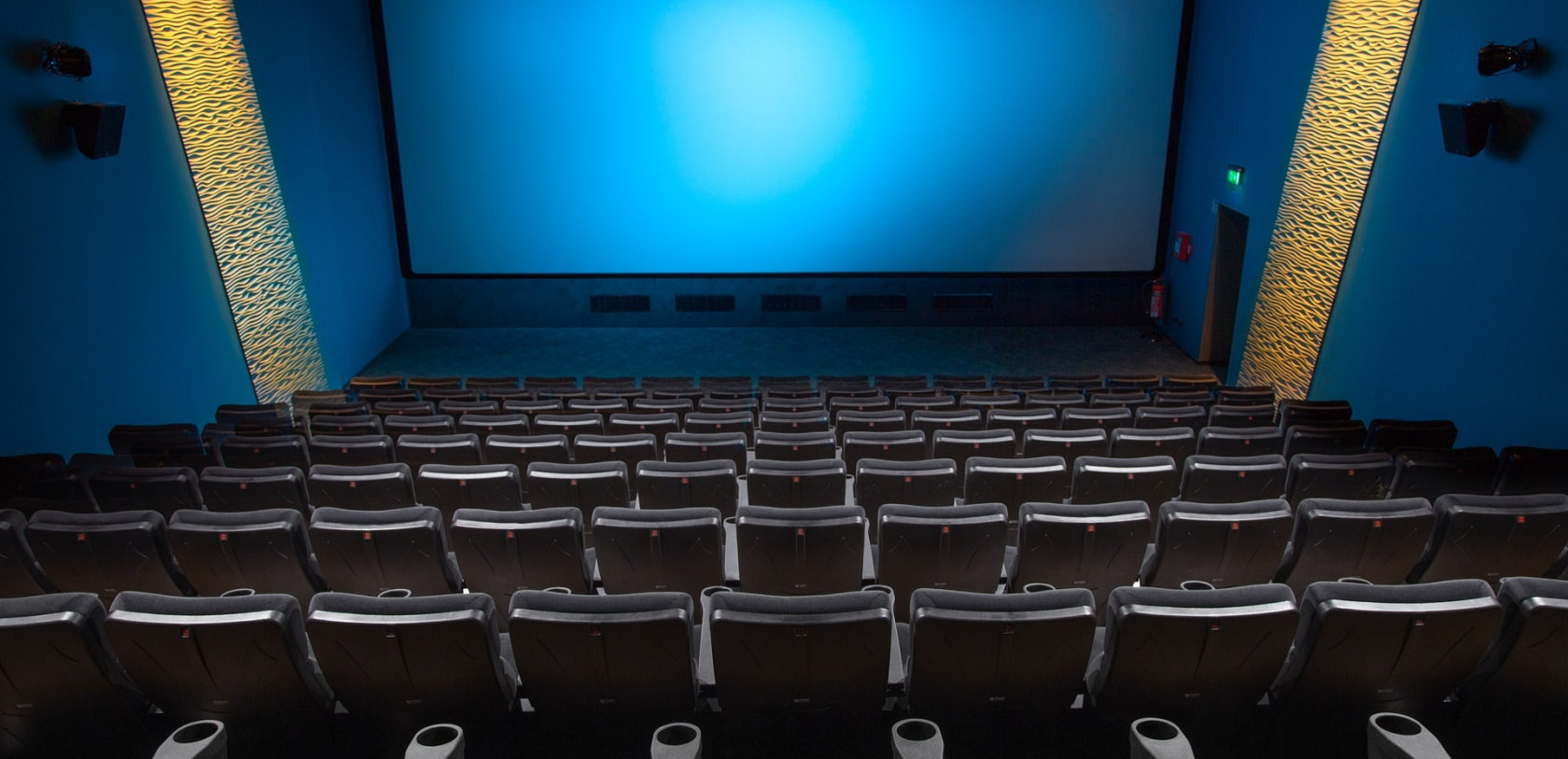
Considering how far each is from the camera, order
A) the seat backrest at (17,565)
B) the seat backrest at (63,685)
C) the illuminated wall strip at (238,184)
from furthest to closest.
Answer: the illuminated wall strip at (238,184) < the seat backrest at (17,565) < the seat backrest at (63,685)

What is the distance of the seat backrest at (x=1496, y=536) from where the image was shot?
147 inches

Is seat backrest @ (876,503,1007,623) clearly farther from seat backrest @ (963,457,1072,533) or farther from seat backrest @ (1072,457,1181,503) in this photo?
seat backrest @ (1072,457,1181,503)

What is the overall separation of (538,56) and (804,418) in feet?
23.3

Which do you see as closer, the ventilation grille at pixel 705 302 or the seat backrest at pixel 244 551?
the seat backrest at pixel 244 551

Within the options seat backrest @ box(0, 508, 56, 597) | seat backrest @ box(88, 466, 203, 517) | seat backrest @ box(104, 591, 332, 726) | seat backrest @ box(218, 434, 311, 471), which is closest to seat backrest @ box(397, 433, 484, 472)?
seat backrest @ box(218, 434, 311, 471)

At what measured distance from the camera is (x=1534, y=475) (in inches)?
193

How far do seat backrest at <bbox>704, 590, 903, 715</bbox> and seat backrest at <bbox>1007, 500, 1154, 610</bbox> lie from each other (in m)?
1.12

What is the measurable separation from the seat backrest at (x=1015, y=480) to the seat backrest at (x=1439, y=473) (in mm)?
1713

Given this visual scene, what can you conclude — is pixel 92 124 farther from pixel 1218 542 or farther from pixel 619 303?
pixel 1218 542

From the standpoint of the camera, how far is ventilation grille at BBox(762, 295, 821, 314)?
12711mm

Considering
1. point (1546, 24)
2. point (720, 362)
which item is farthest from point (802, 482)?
point (720, 362)

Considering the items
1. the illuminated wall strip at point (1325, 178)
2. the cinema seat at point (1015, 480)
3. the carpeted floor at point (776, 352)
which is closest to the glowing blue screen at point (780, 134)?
the carpeted floor at point (776, 352)

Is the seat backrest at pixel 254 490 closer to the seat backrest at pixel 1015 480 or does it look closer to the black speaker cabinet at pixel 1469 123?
the seat backrest at pixel 1015 480

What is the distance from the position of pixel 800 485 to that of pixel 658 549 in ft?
3.80
